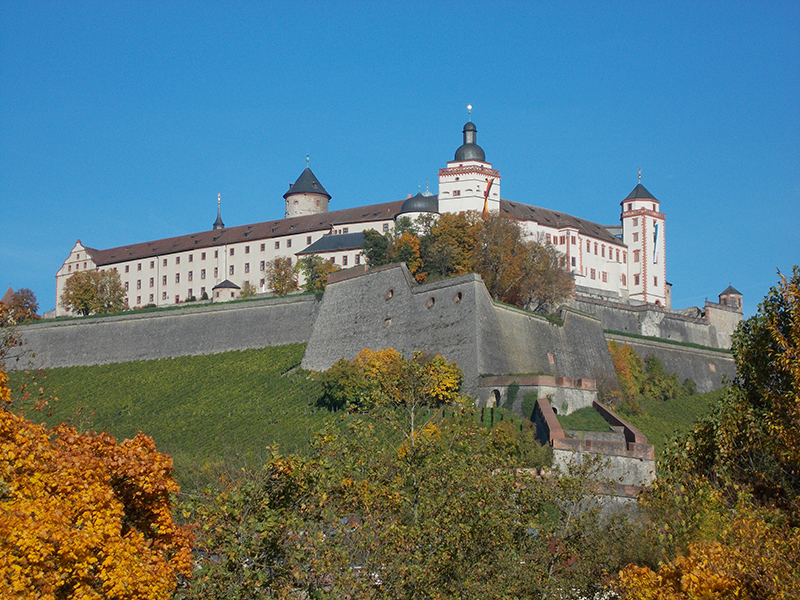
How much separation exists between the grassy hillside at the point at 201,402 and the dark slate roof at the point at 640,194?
32424 millimetres

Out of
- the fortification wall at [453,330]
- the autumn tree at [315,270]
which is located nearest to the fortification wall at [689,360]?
the fortification wall at [453,330]

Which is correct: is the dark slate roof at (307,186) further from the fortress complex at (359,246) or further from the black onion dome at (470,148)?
the black onion dome at (470,148)

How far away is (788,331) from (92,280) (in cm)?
6752

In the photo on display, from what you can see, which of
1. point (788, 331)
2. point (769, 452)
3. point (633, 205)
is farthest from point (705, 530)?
point (633, 205)

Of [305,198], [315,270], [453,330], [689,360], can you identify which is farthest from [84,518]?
[305,198]

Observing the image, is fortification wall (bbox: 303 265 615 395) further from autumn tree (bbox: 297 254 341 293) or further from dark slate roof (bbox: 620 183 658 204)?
dark slate roof (bbox: 620 183 658 204)

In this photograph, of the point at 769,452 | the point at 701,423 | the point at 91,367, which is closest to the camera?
the point at 769,452

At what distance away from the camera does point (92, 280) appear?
78688mm

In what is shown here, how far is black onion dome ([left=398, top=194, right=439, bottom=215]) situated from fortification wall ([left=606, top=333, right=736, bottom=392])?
636 inches

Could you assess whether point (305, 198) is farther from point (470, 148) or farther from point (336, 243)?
point (470, 148)

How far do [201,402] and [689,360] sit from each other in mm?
26908

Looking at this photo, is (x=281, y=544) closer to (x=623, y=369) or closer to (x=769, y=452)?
(x=769, y=452)

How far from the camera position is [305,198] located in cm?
8512

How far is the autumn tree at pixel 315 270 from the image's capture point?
6281 cm
